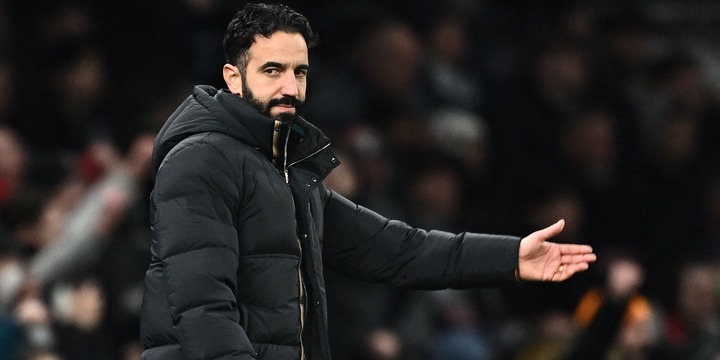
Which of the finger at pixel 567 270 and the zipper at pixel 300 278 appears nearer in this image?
the zipper at pixel 300 278

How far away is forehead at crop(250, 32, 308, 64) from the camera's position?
4.18 m

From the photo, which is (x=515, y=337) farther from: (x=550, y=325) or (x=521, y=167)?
(x=521, y=167)

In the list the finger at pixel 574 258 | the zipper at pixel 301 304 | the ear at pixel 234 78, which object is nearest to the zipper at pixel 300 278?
the zipper at pixel 301 304

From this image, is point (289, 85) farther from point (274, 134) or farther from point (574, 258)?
point (574, 258)

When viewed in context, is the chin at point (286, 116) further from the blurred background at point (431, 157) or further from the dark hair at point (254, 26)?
the blurred background at point (431, 157)

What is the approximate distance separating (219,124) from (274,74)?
19cm

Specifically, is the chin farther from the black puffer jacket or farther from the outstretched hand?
the outstretched hand

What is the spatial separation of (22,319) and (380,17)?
3500mm

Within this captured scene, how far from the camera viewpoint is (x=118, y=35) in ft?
26.5

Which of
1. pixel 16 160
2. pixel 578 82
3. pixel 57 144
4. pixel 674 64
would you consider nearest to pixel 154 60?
pixel 57 144

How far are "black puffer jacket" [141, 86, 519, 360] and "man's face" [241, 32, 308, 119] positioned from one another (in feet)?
0.15

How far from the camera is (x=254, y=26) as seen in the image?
420 centimetres

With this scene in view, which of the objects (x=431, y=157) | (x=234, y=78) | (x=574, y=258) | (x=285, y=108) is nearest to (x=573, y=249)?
(x=574, y=258)

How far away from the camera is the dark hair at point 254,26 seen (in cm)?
420
